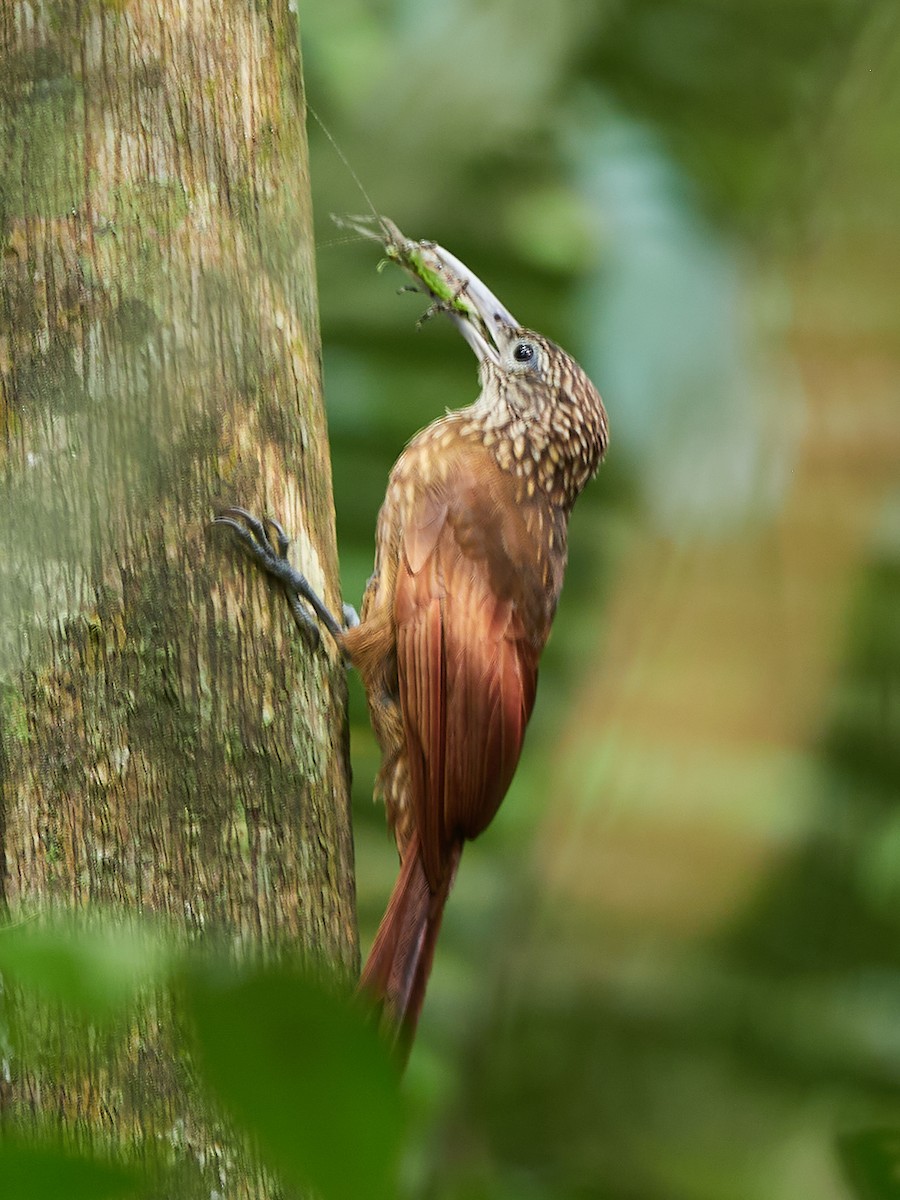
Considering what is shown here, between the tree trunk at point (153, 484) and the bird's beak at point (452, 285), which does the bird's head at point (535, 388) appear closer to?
the bird's beak at point (452, 285)

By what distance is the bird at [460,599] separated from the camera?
6.45 ft

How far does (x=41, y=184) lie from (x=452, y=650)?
0.97 m

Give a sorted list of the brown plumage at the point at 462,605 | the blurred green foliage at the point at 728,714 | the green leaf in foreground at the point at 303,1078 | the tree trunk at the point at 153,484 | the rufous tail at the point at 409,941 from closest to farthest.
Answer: the green leaf in foreground at the point at 303,1078 → the blurred green foliage at the point at 728,714 → the tree trunk at the point at 153,484 → the rufous tail at the point at 409,941 → the brown plumage at the point at 462,605

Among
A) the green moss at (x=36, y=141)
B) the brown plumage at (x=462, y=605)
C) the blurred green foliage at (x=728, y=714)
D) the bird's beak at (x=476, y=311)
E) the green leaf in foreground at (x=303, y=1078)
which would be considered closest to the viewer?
the green leaf in foreground at (x=303, y=1078)

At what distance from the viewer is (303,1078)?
0.94 ft

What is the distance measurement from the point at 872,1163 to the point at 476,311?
2.36 meters

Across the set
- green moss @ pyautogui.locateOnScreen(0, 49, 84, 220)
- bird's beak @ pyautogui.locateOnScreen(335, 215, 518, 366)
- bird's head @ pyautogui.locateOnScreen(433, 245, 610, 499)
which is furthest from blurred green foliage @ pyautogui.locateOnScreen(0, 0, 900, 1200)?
green moss @ pyautogui.locateOnScreen(0, 49, 84, 220)

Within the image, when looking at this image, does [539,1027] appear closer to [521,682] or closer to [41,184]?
[41,184]

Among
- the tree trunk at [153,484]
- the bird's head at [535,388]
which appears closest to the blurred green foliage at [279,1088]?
the tree trunk at [153,484]

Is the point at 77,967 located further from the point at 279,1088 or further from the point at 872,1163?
the point at 872,1163

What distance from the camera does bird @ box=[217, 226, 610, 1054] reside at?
1.97m

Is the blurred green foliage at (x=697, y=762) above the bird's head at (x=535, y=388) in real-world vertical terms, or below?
above

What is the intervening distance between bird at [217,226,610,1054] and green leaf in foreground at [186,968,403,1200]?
131 centimetres

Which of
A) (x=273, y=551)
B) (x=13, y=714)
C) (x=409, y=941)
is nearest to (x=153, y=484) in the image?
(x=273, y=551)
